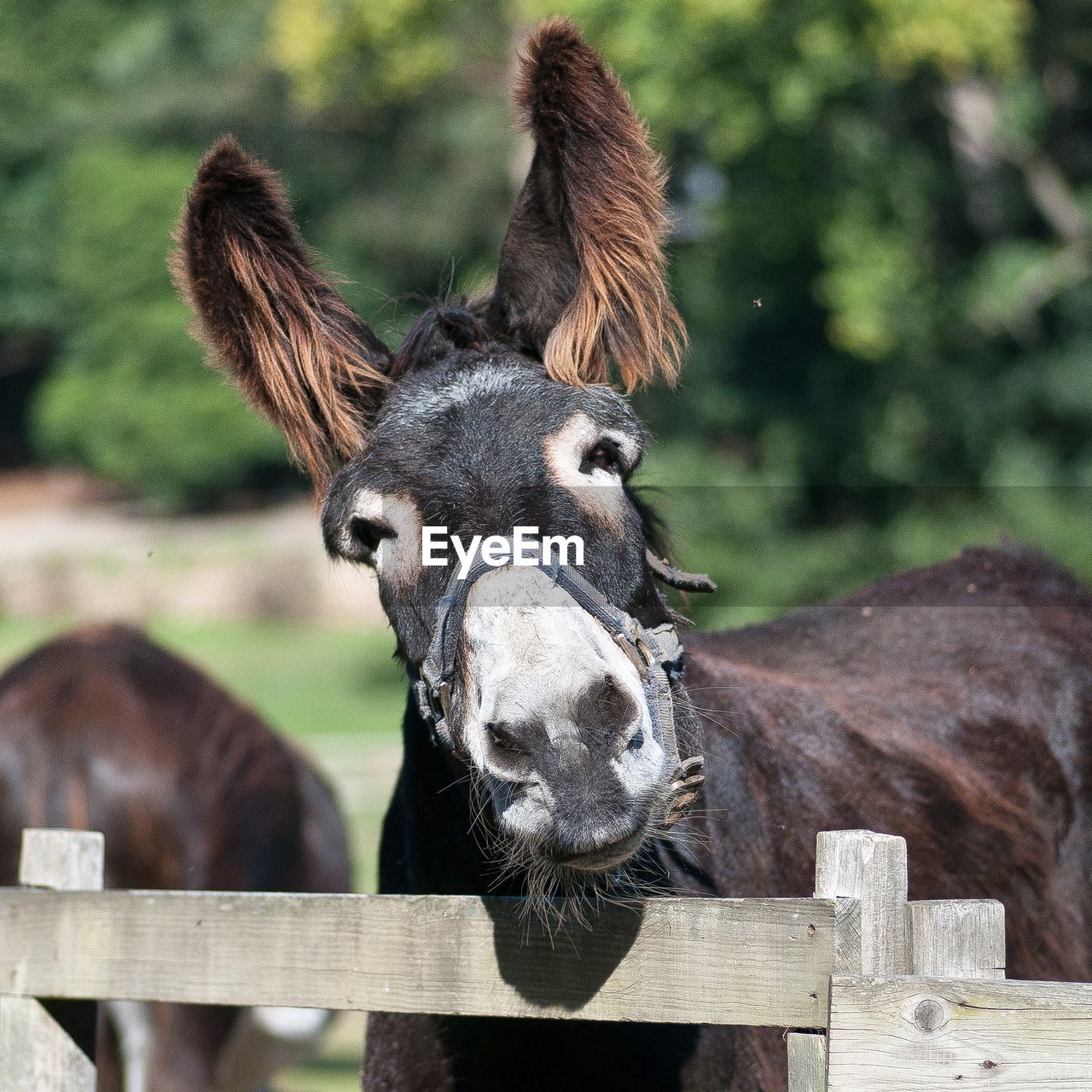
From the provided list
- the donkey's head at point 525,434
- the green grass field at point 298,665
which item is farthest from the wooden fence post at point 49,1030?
the green grass field at point 298,665

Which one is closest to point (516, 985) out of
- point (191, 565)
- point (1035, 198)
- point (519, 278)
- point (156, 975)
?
point (156, 975)

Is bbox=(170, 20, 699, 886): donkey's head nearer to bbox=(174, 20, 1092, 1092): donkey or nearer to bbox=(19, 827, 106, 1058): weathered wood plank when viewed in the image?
bbox=(174, 20, 1092, 1092): donkey

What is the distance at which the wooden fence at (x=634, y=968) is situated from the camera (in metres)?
2.09

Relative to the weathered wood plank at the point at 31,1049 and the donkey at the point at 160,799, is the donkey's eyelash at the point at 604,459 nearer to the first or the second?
the weathered wood plank at the point at 31,1049

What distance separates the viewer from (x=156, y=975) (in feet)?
9.35

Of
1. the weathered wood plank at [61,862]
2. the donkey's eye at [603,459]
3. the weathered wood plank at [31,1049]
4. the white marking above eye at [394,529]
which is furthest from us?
the weathered wood plank at [61,862]

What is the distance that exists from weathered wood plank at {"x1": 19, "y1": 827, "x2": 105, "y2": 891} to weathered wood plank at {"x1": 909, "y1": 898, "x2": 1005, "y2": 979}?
1.90 meters

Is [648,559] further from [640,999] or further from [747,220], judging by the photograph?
[747,220]

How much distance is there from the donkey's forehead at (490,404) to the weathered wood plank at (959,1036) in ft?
3.95

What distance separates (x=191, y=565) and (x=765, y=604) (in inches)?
706

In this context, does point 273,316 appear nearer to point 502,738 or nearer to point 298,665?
point 502,738

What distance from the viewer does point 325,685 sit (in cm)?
2614

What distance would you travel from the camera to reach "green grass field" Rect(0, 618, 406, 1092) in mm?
14727

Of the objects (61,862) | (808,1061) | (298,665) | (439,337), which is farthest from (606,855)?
(298,665)
